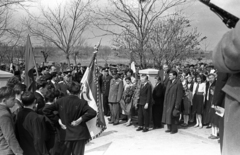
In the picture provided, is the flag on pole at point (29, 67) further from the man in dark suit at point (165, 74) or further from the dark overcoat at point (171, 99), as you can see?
the man in dark suit at point (165, 74)

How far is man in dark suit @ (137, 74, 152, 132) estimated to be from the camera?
8234mm

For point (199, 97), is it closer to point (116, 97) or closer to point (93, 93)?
point (116, 97)

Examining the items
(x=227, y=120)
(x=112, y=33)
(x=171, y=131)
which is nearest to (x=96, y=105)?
(x=171, y=131)

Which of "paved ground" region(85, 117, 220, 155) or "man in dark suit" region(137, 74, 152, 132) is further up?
"man in dark suit" region(137, 74, 152, 132)

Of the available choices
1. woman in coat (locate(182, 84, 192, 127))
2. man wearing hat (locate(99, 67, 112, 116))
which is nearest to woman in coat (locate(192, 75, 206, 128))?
woman in coat (locate(182, 84, 192, 127))

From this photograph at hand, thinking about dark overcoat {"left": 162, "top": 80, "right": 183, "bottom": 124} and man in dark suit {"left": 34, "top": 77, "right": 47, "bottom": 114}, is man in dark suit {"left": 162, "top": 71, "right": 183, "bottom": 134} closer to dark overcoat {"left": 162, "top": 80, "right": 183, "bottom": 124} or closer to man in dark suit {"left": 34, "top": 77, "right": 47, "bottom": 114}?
dark overcoat {"left": 162, "top": 80, "right": 183, "bottom": 124}

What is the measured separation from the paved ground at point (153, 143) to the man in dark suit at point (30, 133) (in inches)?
110

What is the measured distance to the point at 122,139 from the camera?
7301 mm

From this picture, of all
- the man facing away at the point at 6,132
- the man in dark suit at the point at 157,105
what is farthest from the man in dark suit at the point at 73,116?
the man in dark suit at the point at 157,105

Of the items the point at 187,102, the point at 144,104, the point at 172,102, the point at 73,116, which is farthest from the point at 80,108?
the point at 187,102

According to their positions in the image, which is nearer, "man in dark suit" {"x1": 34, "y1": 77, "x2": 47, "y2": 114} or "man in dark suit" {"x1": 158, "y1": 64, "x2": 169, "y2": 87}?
"man in dark suit" {"x1": 34, "y1": 77, "x2": 47, "y2": 114}

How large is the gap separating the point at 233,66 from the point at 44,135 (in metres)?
3.04

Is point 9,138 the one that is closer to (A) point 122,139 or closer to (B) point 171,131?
(A) point 122,139

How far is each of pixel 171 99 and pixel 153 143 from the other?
1.76m
